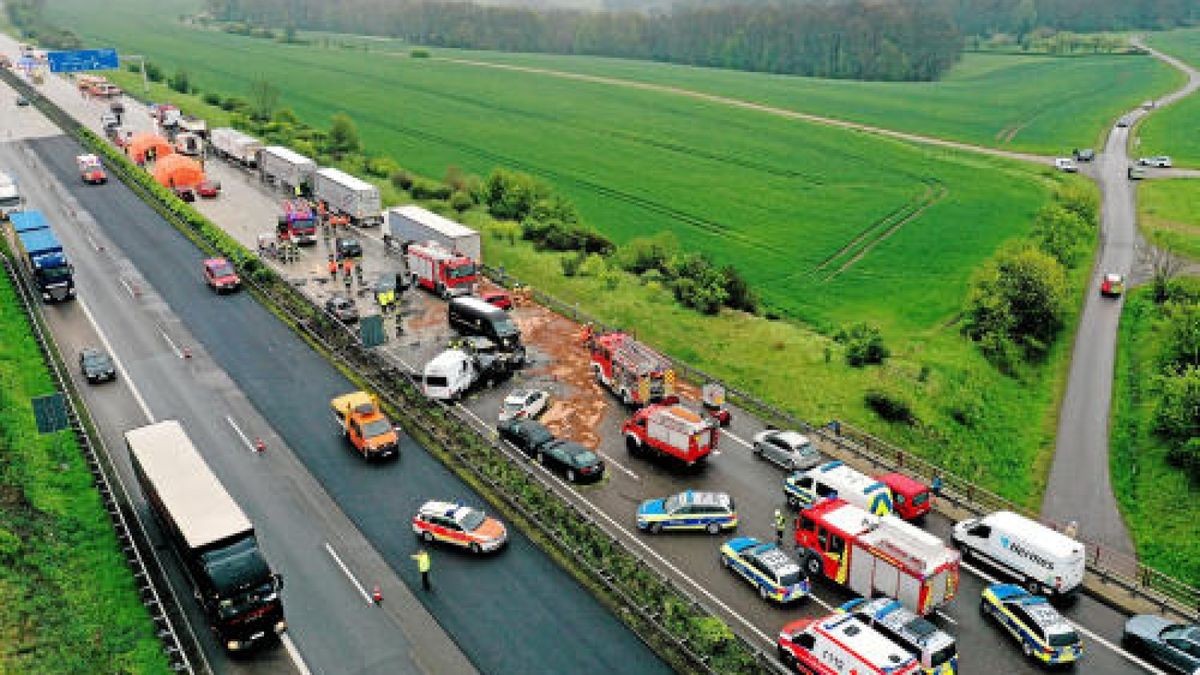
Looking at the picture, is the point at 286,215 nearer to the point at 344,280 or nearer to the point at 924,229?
the point at 344,280

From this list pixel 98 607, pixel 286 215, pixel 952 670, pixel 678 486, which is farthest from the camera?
pixel 286 215

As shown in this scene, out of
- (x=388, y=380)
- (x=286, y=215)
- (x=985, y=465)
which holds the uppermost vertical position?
(x=286, y=215)

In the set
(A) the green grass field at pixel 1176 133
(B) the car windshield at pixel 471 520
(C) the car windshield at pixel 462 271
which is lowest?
(B) the car windshield at pixel 471 520

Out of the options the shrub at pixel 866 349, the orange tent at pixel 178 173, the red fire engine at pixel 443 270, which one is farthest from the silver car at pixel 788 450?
the orange tent at pixel 178 173

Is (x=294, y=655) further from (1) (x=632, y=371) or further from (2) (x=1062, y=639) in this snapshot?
(2) (x=1062, y=639)

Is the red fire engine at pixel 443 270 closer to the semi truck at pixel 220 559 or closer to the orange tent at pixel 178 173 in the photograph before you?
the semi truck at pixel 220 559

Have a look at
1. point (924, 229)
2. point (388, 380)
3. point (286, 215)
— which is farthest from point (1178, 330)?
point (286, 215)
